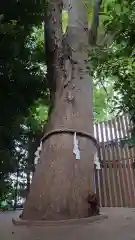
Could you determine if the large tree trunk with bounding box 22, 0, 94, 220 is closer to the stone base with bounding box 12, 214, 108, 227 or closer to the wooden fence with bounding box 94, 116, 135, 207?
the stone base with bounding box 12, 214, 108, 227

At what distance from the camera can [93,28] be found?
4547 millimetres

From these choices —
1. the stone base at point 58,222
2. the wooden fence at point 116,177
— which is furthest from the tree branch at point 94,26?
the stone base at point 58,222

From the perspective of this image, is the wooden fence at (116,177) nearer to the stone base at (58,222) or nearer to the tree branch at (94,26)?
the tree branch at (94,26)

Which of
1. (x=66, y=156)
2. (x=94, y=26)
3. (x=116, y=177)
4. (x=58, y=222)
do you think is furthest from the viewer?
(x=116, y=177)

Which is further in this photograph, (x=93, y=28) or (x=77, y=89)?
(x=93, y=28)

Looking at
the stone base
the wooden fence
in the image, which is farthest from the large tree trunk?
the wooden fence

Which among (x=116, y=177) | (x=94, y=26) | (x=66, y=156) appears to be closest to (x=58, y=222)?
(x=66, y=156)

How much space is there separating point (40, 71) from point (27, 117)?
111 centimetres

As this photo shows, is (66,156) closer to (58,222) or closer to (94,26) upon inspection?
(58,222)

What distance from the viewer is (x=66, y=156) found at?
3.31 meters

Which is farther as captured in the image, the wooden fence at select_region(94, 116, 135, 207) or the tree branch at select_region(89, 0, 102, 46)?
the wooden fence at select_region(94, 116, 135, 207)

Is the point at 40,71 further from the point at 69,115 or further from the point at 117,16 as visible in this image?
the point at 117,16

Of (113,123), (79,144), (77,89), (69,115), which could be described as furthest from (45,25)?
(113,123)

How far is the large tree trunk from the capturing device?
301cm
